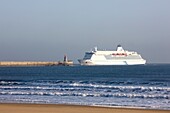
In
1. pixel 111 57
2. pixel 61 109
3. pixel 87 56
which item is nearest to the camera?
pixel 61 109

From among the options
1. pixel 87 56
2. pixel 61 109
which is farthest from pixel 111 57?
pixel 61 109

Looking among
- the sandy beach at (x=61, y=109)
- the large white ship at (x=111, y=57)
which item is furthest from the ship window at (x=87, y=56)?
the sandy beach at (x=61, y=109)

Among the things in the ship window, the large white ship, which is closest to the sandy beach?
the large white ship

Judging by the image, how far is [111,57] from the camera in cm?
13700

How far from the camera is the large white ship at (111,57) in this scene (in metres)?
138

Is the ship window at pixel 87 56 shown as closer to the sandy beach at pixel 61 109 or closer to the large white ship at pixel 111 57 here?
the large white ship at pixel 111 57

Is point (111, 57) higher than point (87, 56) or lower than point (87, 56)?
lower

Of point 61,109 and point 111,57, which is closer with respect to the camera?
point 61,109

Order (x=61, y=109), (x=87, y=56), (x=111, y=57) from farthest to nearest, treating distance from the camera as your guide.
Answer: (x=87, y=56)
(x=111, y=57)
(x=61, y=109)

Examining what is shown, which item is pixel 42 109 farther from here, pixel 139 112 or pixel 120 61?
pixel 120 61

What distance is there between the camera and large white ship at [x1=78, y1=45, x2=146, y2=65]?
137500 mm

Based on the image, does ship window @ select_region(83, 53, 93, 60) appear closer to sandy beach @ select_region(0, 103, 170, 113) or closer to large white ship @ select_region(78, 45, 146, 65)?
large white ship @ select_region(78, 45, 146, 65)

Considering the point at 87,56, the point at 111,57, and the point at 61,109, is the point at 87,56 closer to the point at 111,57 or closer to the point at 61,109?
the point at 111,57

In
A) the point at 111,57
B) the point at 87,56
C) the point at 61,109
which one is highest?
the point at 87,56
